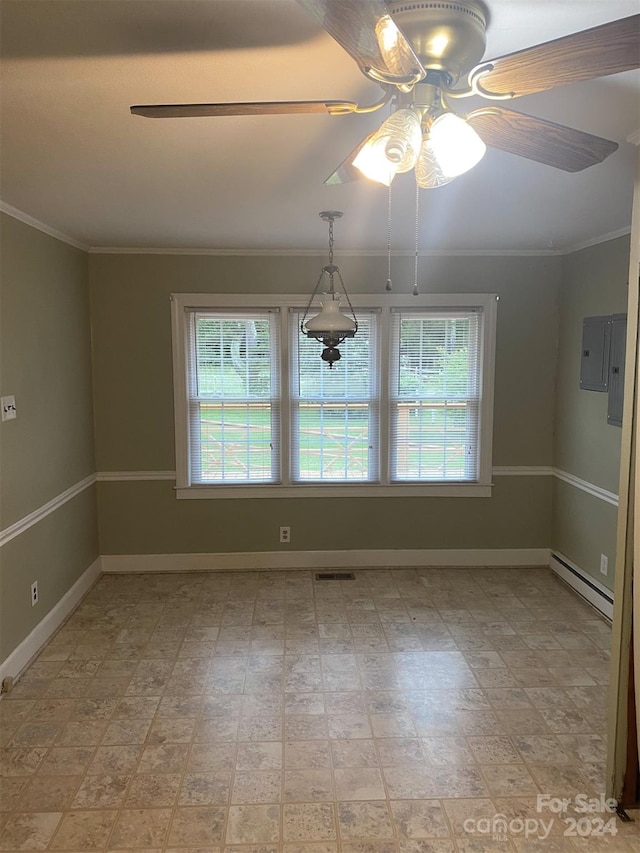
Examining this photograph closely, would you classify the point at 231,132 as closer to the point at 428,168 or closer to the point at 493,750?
the point at 428,168

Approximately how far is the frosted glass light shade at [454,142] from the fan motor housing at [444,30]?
0.41ft

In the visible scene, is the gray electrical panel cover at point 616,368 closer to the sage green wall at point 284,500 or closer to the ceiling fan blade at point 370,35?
the sage green wall at point 284,500

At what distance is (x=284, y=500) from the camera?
183 inches

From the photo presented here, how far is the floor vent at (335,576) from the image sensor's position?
177 inches

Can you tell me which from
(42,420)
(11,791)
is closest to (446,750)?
(11,791)

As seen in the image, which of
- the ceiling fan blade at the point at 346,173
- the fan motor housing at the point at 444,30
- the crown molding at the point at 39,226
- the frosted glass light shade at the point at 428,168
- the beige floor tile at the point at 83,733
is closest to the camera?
the fan motor housing at the point at 444,30

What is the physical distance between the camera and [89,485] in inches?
173

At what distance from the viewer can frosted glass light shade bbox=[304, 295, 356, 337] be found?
11.5 ft

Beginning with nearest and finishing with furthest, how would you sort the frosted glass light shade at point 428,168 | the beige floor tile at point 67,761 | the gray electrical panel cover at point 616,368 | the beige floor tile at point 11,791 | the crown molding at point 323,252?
the frosted glass light shade at point 428,168, the beige floor tile at point 11,791, the beige floor tile at point 67,761, the gray electrical panel cover at point 616,368, the crown molding at point 323,252

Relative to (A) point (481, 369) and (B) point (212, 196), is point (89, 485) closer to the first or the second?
(B) point (212, 196)

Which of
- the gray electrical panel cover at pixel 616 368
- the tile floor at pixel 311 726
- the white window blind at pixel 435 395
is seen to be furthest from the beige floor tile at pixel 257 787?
the gray electrical panel cover at pixel 616 368

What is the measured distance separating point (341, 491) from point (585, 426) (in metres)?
1.87

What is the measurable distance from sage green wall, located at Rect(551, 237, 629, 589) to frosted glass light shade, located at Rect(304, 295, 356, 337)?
1.75 meters

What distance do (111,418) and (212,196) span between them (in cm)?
228
